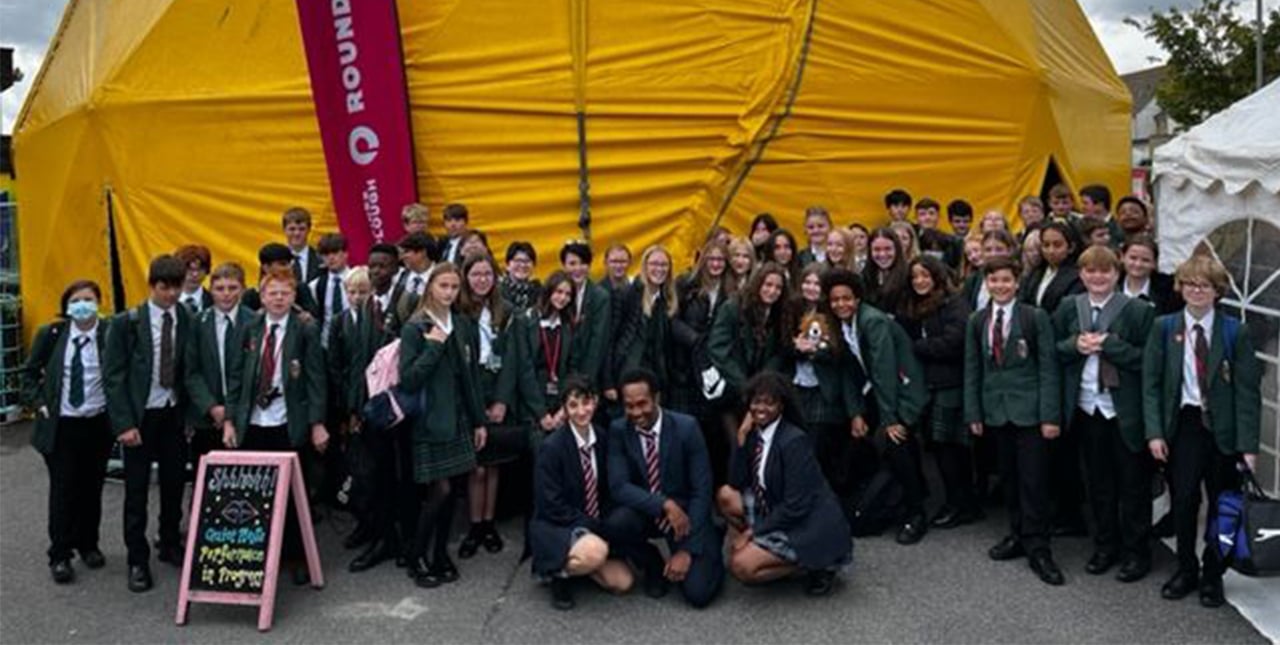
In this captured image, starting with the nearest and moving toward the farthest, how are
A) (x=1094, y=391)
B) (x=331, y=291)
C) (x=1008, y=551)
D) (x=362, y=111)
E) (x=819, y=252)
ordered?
(x=1094, y=391) < (x=1008, y=551) < (x=331, y=291) < (x=819, y=252) < (x=362, y=111)

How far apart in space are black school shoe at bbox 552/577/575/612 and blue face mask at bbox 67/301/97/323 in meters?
2.83

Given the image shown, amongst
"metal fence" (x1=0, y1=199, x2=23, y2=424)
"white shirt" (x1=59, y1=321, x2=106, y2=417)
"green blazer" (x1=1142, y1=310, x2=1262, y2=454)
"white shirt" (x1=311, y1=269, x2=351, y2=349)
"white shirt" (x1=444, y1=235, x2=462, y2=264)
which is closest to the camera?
"green blazer" (x1=1142, y1=310, x2=1262, y2=454)

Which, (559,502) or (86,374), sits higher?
(86,374)

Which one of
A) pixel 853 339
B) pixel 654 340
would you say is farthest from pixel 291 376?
pixel 853 339

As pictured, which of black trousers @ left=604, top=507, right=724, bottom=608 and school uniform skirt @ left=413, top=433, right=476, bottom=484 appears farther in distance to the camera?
school uniform skirt @ left=413, top=433, right=476, bottom=484

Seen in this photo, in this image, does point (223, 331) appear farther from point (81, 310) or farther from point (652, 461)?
point (652, 461)

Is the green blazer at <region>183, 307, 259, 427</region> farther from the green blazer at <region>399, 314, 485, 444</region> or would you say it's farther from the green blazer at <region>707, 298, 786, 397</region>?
the green blazer at <region>707, 298, 786, 397</region>

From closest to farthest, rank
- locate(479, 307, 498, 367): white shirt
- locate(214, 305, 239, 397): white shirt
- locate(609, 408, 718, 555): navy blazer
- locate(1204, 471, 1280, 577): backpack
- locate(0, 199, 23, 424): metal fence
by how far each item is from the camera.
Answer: locate(1204, 471, 1280, 577): backpack → locate(609, 408, 718, 555): navy blazer → locate(214, 305, 239, 397): white shirt → locate(479, 307, 498, 367): white shirt → locate(0, 199, 23, 424): metal fence

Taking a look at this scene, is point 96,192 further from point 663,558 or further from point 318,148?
point 663,558

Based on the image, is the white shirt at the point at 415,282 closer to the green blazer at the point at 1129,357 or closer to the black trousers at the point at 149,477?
the black trousers at the point at 149,477

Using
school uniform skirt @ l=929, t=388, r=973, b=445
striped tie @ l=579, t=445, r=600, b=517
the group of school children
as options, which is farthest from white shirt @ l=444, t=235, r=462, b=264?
school uniform skirt @ l=929, t=388, r=973, b=445

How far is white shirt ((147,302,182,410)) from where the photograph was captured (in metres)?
5.75

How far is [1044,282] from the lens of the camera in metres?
6.22

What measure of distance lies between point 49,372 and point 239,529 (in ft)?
4.54
